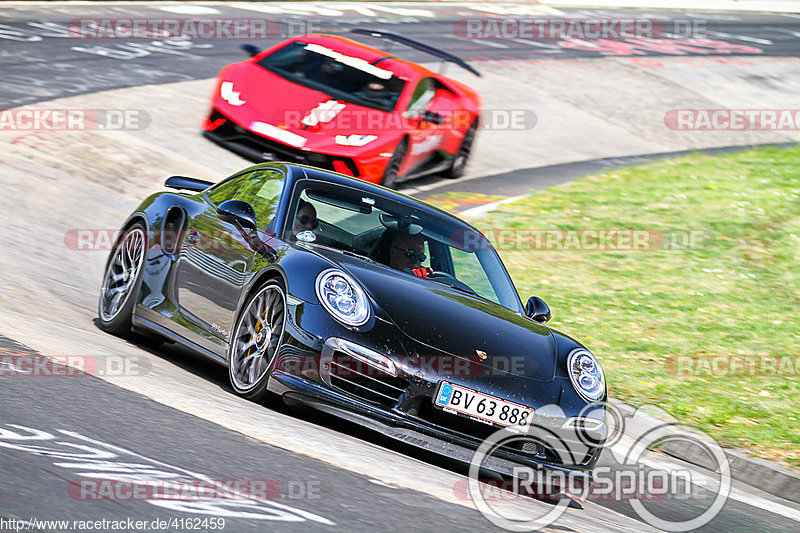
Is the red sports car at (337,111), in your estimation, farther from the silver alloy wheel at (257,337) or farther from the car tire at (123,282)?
the silver alloy wheel at (257,337)

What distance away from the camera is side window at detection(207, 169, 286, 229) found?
714 cm

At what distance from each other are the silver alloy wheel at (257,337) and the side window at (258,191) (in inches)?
28.8

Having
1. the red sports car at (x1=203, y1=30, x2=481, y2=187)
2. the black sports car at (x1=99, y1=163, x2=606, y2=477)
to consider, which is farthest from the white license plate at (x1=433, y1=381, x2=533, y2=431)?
the red sports car at (x1=203, y1=30, x2=481, y2=187)

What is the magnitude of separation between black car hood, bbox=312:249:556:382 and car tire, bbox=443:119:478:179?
342 inches

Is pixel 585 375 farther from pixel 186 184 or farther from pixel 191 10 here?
pixel 191 10

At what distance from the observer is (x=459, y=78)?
69.5 ft

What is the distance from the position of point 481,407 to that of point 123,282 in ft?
10.3

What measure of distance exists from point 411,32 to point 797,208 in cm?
1297

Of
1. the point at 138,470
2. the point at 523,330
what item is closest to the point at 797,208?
the point at 523,330

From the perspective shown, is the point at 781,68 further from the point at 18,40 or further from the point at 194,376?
the point at 194,376

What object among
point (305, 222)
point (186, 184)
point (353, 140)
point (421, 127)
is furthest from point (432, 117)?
point (305, 222)

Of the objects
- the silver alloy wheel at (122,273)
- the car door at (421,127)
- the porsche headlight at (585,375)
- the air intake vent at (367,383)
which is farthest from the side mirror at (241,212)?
the car door at (421,127)

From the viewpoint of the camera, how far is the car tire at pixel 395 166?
43.5ft

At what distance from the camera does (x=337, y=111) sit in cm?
1323
